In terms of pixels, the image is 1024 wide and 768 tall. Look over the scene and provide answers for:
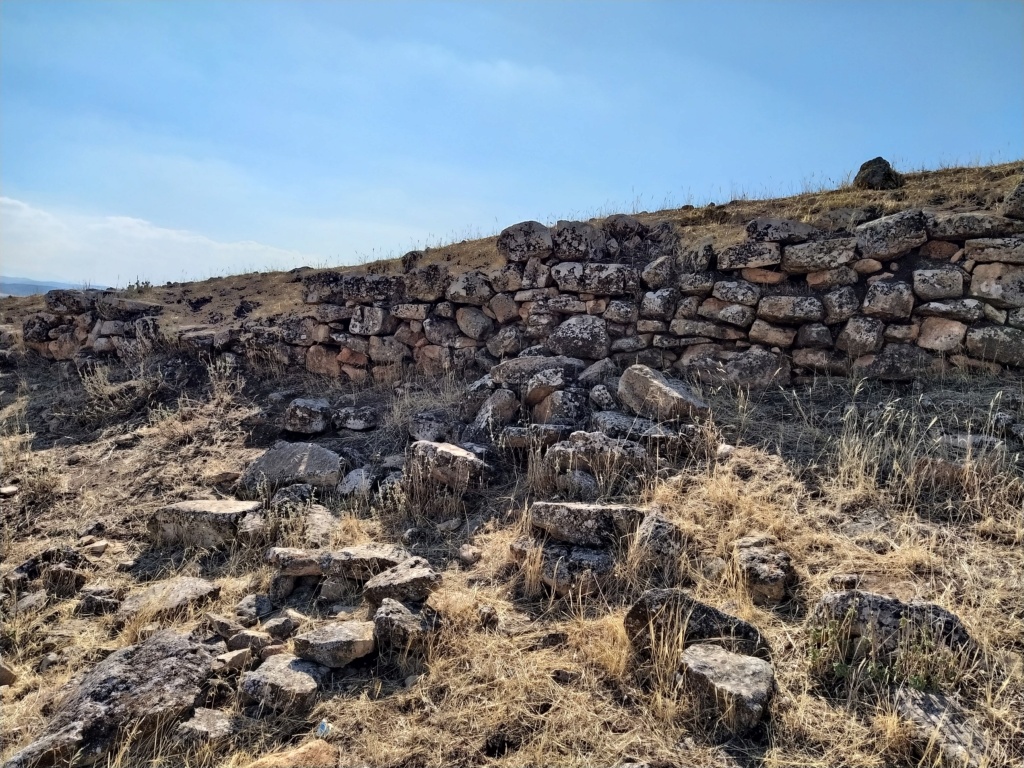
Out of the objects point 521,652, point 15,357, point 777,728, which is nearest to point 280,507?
point 521,652

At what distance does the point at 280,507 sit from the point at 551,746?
3.22 metres

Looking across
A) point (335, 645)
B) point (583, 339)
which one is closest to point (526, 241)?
point (583, 339)

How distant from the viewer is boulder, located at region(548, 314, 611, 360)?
21.2 ft

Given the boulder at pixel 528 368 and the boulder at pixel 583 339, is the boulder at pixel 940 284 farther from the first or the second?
the boulder at pixel 528 368

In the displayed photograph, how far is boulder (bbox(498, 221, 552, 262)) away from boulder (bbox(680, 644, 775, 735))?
4.81 meters

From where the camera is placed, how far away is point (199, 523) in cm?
499

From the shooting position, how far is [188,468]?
612 cm

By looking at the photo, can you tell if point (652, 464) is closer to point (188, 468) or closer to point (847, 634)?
point (847, 634)

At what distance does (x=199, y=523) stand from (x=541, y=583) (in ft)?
9.57

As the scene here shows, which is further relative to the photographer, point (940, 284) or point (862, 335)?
point (862, 335)

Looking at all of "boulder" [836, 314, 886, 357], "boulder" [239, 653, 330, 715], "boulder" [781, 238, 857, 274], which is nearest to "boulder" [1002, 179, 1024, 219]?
"boulder" [781, 238, 857, 274]

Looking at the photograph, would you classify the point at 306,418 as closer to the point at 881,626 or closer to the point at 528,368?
the point at 528,368

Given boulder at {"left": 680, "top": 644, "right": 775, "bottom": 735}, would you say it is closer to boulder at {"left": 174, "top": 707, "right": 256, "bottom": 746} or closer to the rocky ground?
the rocky ground

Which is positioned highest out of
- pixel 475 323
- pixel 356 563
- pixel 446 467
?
pixel 475 323
